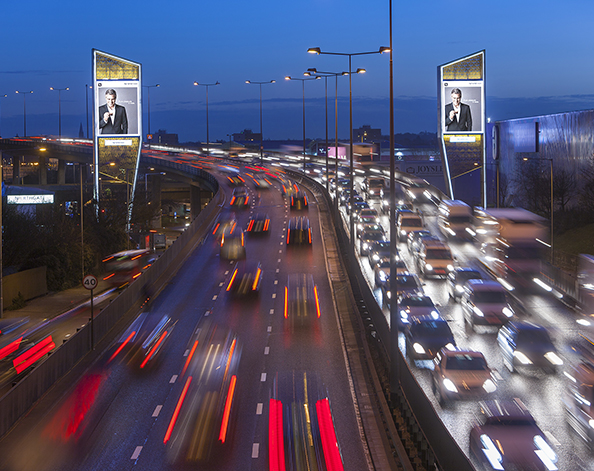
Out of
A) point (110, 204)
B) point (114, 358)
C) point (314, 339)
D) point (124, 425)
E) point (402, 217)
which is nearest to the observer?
point (124, 425)

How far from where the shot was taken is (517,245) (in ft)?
112

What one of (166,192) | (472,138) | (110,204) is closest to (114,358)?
(110,204)

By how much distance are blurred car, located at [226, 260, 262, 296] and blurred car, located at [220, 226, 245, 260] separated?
6.79 feet

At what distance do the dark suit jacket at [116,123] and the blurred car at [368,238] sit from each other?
33624 millimetres

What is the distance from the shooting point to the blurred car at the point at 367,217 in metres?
52.6

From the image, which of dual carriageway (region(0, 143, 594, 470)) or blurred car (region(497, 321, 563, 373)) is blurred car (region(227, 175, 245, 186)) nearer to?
dual carriageway (region(0, 143, 594, 470))

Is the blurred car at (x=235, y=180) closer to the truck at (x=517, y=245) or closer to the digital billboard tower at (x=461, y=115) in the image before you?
the digital billboard tower at (x=461, y=115)

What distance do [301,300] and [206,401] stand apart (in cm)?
1381

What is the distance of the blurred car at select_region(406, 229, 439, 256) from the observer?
40.5 m

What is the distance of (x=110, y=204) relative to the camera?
61844 mm

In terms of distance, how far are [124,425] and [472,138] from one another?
53598 mm

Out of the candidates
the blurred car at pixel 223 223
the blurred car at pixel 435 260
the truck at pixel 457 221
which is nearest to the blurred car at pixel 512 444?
the blurred car at pixel 435 260

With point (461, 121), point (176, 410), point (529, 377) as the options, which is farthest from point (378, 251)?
point (461, 121)

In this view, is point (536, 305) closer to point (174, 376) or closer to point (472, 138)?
point (174, 376)
